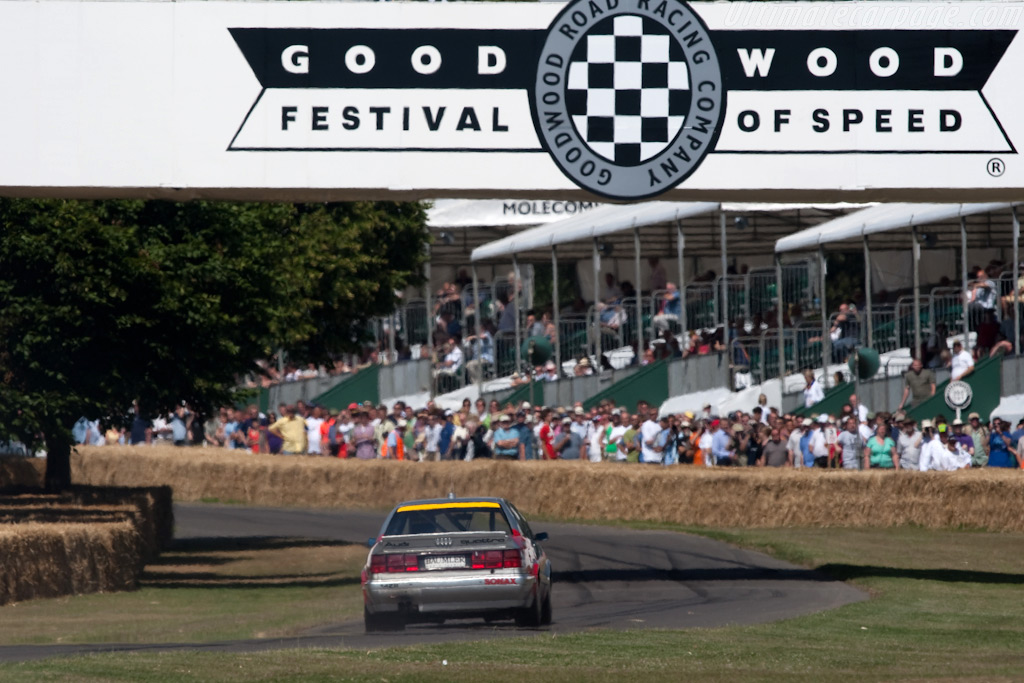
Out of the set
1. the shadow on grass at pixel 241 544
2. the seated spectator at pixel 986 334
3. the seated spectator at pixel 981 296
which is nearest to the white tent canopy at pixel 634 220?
the seated spectator at pixel 981 296

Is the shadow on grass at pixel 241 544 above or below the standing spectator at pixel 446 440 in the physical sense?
below

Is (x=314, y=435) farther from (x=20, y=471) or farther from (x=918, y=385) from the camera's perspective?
(x=918, y=385)

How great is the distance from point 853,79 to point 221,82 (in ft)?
19.5

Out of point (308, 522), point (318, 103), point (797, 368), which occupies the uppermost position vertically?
point (318, 103)

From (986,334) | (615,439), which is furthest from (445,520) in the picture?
(986,334)

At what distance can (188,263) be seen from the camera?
19750 millimetres

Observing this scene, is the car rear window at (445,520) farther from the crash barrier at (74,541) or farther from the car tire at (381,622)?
the crash barrier at (74,541)

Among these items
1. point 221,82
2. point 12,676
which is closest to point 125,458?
point 221,82

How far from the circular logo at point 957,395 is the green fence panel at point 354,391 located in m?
20.0

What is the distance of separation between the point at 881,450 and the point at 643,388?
817 centimetres

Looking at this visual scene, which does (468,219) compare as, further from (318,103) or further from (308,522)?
(318,103)

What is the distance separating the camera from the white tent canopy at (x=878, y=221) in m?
27.1

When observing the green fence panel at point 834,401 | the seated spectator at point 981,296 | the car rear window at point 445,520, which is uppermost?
the seated spectator at point 981,296

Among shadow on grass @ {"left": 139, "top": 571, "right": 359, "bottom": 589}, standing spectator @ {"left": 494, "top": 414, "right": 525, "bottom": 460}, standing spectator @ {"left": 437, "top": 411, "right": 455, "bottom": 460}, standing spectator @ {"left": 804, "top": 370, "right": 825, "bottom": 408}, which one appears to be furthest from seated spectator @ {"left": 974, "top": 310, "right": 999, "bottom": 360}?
shadow on grass @ {"left": 139, "top": 571, "right": 359, "bottom": 589}
